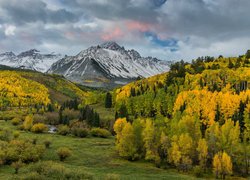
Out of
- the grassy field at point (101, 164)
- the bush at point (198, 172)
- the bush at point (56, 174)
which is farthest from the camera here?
the bush at point (198, 172)

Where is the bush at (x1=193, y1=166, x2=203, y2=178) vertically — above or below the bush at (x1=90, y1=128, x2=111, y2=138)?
below

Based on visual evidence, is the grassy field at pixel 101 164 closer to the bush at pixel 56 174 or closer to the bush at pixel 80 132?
the bush at pixel 56 174

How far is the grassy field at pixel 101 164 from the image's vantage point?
8300 cm

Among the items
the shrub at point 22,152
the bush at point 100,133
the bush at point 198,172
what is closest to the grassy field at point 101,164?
the shrub at point 22,152

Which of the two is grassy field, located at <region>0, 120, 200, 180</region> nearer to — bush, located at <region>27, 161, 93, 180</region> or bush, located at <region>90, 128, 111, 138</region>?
bush, located at <region>27, 161, 93, 180</region>

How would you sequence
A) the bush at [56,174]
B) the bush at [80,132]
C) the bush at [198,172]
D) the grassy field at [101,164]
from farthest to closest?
the bush at [80,132] → the bush at [198,172] → the grassy field at [101,164] → the bush at [56,174]

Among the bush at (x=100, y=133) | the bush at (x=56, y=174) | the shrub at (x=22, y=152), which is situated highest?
the bush at (x=100, y=133)

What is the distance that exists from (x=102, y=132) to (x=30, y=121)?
35138 millimetres

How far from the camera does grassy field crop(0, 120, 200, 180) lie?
83000 millimetres

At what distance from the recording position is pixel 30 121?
528 ft

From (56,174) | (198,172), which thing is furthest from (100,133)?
(56,174)

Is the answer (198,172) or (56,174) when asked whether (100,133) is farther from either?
(56,174)

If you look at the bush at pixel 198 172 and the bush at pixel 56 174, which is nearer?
the bush at pixel 56 174

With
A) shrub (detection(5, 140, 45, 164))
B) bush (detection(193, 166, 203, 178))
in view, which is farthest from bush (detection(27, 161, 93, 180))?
bush (detection(193, 166, 203, 178))
